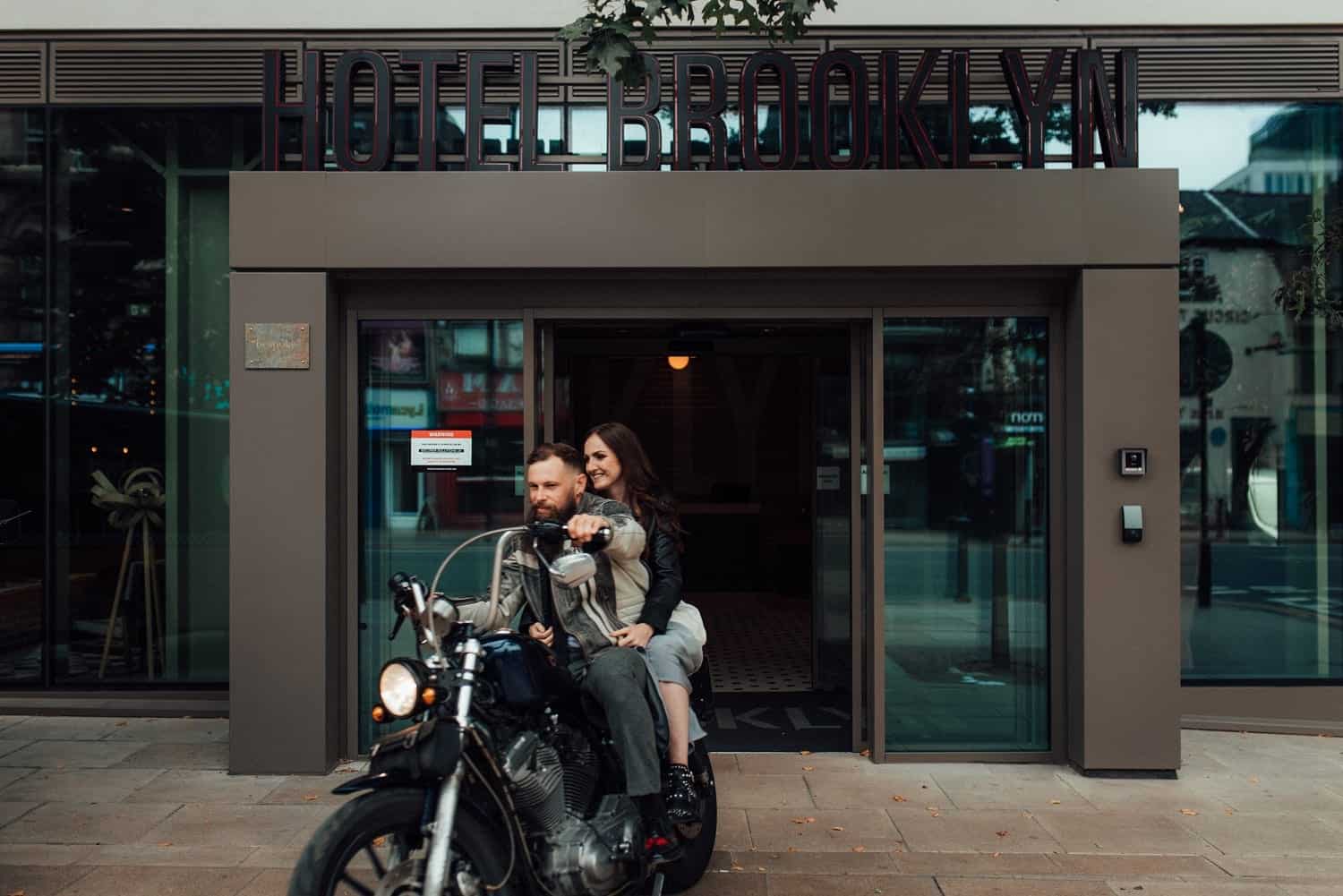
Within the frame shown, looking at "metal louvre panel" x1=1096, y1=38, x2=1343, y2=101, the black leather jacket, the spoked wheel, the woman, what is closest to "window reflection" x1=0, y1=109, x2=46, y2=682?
the woman

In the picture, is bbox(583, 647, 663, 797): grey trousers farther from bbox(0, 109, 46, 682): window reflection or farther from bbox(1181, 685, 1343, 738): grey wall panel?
bbox(0, 109, 46, 682): window reflection

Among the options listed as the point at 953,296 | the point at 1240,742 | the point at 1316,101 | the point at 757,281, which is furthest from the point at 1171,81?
the point at 1240,742

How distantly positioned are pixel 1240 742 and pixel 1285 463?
1972mm

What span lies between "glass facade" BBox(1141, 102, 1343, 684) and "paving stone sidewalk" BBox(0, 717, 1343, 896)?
3.96 feet

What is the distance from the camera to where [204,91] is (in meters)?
7.77

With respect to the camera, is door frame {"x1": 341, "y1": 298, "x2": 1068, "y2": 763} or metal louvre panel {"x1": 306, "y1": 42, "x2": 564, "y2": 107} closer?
door frame {"x1": 341, "y1": 298, "x2": 1068, "y2": 763}

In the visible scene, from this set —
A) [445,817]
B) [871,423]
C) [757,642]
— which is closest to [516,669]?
[445,817]

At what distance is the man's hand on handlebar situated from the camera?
156 inches

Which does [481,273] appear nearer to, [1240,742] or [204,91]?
[204,91]

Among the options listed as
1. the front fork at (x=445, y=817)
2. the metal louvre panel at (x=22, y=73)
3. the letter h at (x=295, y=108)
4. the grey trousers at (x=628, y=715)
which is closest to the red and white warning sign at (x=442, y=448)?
the letter h at (x=295, y=108)

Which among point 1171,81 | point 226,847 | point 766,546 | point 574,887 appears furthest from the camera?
point 766,546

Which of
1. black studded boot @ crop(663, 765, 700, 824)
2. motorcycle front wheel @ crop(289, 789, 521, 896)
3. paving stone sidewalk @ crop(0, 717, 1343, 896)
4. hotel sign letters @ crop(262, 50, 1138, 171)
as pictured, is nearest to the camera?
motorcycle front wheel @ crop(289, 789, 521, 896)

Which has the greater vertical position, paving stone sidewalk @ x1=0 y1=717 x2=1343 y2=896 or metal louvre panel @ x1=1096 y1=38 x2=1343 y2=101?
metal louvre panel @ x1=1096 y1=38 x2=1343 y2=101

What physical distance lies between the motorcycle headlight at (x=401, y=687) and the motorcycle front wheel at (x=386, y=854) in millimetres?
242
